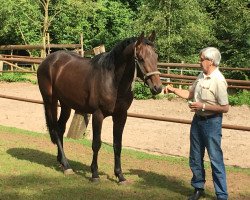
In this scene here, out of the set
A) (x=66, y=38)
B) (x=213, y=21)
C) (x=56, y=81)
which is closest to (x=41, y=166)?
(x=56, y=81)

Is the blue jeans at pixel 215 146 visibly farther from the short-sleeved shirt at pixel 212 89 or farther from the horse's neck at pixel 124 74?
the horse's neck at pixel 124 74

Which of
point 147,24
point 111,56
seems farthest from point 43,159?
point 147,24

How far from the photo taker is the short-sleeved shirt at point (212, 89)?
3.75 m

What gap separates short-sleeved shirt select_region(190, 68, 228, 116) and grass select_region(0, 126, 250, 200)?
1047mm

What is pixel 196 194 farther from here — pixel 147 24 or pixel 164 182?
pixel 147 24

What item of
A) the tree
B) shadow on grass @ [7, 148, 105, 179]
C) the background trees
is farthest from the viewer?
the background trees

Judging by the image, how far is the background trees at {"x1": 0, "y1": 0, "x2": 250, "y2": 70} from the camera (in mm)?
17531

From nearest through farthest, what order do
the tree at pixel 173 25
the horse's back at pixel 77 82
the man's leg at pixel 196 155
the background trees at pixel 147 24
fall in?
the man's leg at pixel 196 155 < the horse's back at pixel 77 82 < the tree at pixel 173 25 < the background trees at pixel 147 24

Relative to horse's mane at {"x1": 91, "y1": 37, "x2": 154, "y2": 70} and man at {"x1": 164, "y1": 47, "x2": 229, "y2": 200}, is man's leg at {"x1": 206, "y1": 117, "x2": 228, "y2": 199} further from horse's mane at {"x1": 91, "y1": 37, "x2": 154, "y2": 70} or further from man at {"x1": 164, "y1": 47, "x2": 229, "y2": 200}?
horse's mane at {"x1": 91, "y1": 37, "x2": 154, "y2": 70}

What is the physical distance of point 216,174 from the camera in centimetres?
390

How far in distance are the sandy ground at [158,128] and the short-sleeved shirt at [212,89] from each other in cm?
329

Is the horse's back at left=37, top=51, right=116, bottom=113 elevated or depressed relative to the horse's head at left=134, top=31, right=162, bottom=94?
depressed

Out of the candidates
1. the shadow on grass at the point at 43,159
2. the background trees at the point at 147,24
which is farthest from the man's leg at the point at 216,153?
the background trees at the point at 147,24

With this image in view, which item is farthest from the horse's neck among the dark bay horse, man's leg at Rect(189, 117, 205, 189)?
man's leg at Rect(189, 117, 205, 189)
